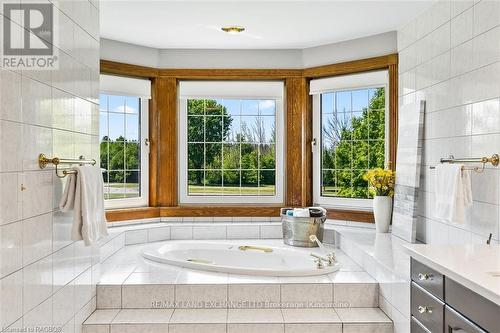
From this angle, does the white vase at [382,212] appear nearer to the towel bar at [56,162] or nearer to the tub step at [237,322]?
the tub step at [237,322]

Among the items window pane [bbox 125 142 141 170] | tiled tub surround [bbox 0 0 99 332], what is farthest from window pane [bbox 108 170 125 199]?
tiled tub surround [bbox 0 0 99 332]

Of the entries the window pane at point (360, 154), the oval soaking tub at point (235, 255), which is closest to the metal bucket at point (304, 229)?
the oval soaking tub at point (235, 255)

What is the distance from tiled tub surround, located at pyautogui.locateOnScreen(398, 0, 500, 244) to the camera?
259 cm

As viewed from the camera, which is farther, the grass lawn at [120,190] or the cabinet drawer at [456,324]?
the grass lawn at [120,190]

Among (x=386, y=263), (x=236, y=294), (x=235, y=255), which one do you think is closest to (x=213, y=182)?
(x=235, y=255)

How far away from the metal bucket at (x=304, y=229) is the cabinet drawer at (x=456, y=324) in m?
2.49

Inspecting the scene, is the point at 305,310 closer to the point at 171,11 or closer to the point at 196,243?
the point at 196,243

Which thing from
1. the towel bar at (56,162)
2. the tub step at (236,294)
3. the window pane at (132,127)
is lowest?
the tub step at (236,294)

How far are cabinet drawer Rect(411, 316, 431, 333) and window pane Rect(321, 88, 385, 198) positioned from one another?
2.49m

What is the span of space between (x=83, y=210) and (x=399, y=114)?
2.82 meters

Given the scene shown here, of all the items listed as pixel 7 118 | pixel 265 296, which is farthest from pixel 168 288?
pixel 7 118

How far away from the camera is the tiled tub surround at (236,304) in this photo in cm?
286

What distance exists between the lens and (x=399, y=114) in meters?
4.00

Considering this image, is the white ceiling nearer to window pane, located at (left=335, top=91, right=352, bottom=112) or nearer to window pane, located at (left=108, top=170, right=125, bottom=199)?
window pane, located at (left=335, top=91, right=352, bottom=112)
